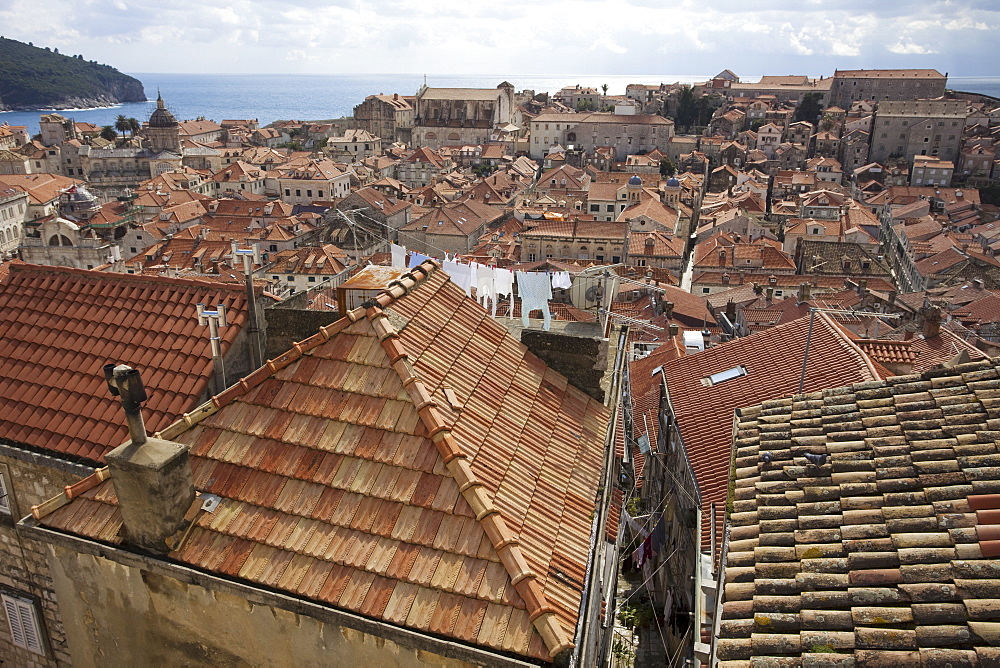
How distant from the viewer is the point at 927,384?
6.77 metres

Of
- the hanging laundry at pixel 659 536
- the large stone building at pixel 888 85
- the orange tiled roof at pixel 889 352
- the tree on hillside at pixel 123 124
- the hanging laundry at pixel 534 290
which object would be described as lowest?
the hanging laundry at pixel 659 536

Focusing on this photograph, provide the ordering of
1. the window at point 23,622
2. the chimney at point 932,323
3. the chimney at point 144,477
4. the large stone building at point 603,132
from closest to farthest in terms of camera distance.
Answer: the chimney at point 144,477 < the window at point 23,622 < the chimney at point 932,323 < the large stone building at point 603,132

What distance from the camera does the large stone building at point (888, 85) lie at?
379ft

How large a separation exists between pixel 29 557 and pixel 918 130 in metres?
103

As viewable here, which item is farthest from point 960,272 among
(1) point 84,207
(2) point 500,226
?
(1) point 84,207

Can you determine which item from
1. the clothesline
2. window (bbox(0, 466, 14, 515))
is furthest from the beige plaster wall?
the clothesline

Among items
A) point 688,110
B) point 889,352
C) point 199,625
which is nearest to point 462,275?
point 199,625

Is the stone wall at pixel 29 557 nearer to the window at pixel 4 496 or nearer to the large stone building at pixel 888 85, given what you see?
the window at pixel 4 496

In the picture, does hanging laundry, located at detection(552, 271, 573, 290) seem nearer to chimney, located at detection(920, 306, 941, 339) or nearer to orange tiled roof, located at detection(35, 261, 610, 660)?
orange tiled roof, located at detection(35, 261, 610, 660)

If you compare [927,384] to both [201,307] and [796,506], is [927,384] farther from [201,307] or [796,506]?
[201,307]

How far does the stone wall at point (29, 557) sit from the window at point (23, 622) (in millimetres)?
60

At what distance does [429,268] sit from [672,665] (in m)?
8.54

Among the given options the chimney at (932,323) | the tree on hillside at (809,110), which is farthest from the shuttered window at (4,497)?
the tree on hillside at (809,110)

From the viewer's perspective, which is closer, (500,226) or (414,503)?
(414,503)
